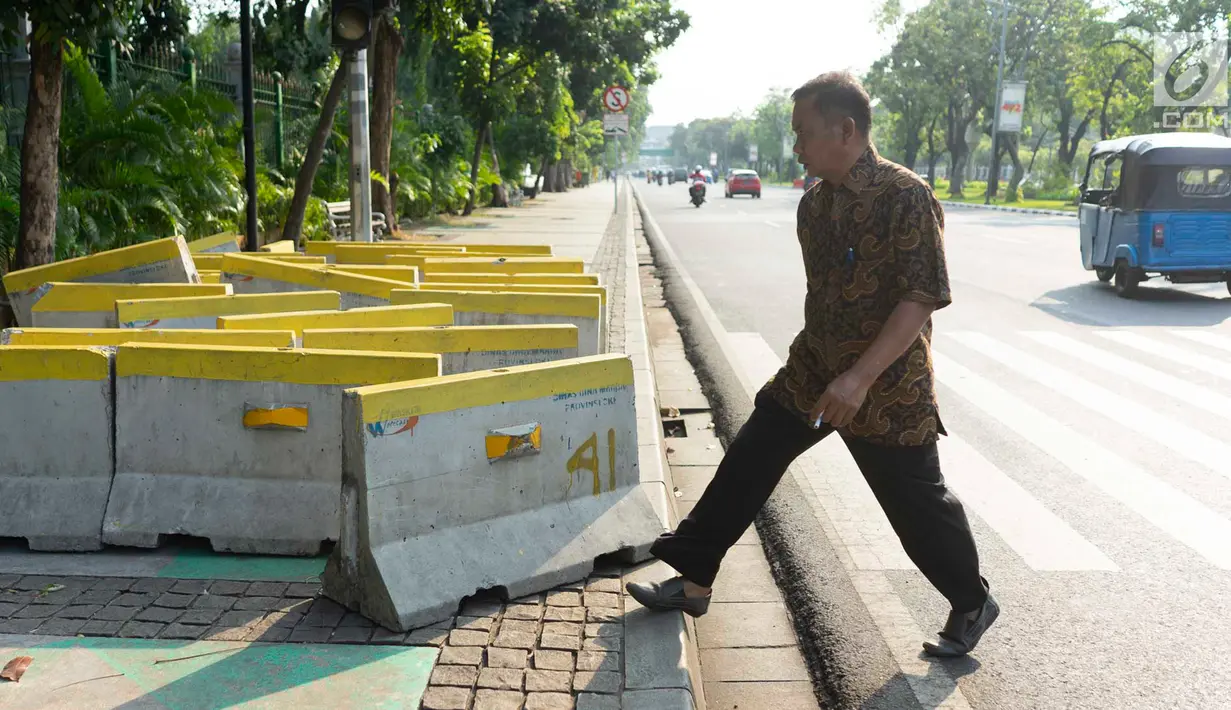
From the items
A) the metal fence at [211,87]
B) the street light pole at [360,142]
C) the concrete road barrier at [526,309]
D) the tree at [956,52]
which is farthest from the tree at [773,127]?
the concrete road barrier at [526,309]

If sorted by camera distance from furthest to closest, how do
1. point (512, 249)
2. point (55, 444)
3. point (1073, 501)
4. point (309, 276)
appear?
point (512, 249) < point (309, 276) < point (1073, 501) < point (55, 444)

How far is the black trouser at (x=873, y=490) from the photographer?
3613 millimetres

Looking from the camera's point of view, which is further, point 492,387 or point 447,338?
point 447,338

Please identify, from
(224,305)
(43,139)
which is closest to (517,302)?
(224,305)

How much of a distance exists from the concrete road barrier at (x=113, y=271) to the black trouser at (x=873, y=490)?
13.7ft

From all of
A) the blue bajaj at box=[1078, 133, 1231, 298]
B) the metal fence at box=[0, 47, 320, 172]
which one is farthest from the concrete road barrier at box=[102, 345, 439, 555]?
the blue bajaj at box=[1078, 133, 1231, 298]

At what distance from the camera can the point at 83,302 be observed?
20.8 ft

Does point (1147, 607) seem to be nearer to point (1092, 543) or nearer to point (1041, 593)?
point (1041, 593)

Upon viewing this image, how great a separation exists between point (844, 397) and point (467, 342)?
212 cm

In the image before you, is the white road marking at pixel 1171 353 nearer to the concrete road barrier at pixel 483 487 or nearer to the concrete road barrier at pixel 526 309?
the concrete road barrier at pixel 526 309

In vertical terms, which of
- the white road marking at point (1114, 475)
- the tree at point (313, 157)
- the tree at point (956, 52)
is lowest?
the white road marking at point (1114, 475)

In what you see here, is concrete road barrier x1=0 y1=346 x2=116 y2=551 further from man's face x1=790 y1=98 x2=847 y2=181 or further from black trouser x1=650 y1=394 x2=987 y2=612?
man's face x1=790 y1=98 x2=847 y2=181

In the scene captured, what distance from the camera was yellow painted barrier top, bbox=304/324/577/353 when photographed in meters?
4.88

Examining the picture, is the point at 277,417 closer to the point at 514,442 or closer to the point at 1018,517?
the point at 514,442
